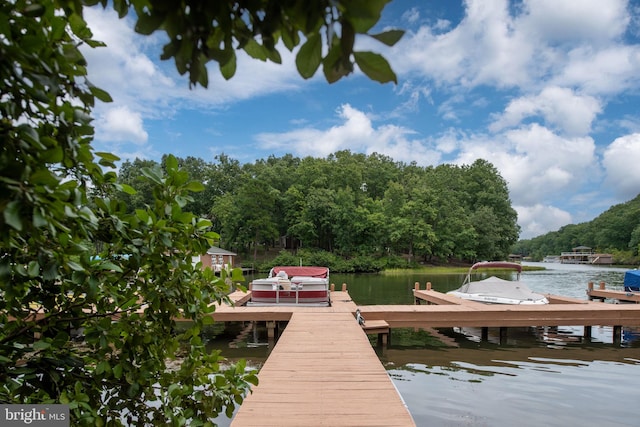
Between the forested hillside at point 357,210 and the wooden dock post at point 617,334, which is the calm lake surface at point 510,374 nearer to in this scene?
the wooden dock post at point 617,334

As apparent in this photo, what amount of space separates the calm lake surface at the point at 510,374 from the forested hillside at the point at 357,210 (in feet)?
125

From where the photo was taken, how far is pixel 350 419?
13.0 ft

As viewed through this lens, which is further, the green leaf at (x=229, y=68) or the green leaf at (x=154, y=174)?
the green leaf at (x=154, y=174)

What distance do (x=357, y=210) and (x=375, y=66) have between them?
164ft

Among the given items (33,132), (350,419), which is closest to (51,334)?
(33,132)

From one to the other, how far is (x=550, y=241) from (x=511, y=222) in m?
112

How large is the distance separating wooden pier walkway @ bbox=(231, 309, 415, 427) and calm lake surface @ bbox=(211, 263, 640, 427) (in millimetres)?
1030

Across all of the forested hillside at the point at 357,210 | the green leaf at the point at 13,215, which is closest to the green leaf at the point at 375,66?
the green leaf at the point at 13,215

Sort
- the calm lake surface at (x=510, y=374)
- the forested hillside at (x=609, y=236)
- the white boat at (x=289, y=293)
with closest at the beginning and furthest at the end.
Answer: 1. the calm lake surface at (x=510, y=374)
2. the white boat at (x=289, y=293)
3. the forested hillside at (x=609, y=236)

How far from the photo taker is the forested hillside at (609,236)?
246ft

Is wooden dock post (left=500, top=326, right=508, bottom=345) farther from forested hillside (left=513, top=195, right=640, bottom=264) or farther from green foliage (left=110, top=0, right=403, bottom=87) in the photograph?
forested hillside (left=513, top=195, right=640, bottom=264)

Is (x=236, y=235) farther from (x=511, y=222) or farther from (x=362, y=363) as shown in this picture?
(x=362, y=363)

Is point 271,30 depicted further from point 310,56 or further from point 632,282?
point 632,282

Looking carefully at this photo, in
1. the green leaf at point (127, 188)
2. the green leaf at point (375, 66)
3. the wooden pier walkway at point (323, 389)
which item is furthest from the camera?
the wooden pier walkway at point (323, 389)
